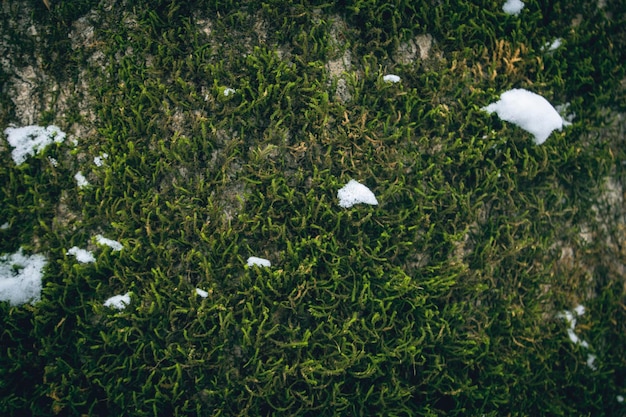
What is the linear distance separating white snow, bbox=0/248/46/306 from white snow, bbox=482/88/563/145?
10.9ft

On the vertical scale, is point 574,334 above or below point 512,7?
below

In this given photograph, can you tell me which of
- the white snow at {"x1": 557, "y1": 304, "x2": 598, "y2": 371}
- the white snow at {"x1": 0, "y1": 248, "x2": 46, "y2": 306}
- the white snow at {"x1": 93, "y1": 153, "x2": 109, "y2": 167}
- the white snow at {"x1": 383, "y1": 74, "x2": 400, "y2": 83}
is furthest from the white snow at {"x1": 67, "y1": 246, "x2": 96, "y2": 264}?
the white snow at {"x1": 557, "y1": 304, "x2": 598, "y2": 371}

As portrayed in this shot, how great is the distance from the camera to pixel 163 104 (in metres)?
2.78

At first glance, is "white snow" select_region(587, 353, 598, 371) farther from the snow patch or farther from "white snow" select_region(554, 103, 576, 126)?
the snow patch

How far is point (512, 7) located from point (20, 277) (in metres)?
4.04

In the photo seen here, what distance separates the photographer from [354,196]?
109 inches

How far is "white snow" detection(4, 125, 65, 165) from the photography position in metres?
2.74

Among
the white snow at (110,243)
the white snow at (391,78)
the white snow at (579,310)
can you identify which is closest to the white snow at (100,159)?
the white snow at (110,243)

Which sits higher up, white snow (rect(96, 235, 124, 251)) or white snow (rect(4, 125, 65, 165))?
white snow (rect(4, 125, 65, 165))

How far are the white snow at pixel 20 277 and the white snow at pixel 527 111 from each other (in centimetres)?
333

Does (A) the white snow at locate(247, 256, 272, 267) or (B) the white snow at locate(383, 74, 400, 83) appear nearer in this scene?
(A) the white snow at locate(247, 256, 272, 267)

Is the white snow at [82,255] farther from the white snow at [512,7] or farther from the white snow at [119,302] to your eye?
the white snow at [512,7]

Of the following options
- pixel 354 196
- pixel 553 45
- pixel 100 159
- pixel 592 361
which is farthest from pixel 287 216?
pixel 592 361

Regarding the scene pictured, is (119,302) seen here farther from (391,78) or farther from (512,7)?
(512,7)
